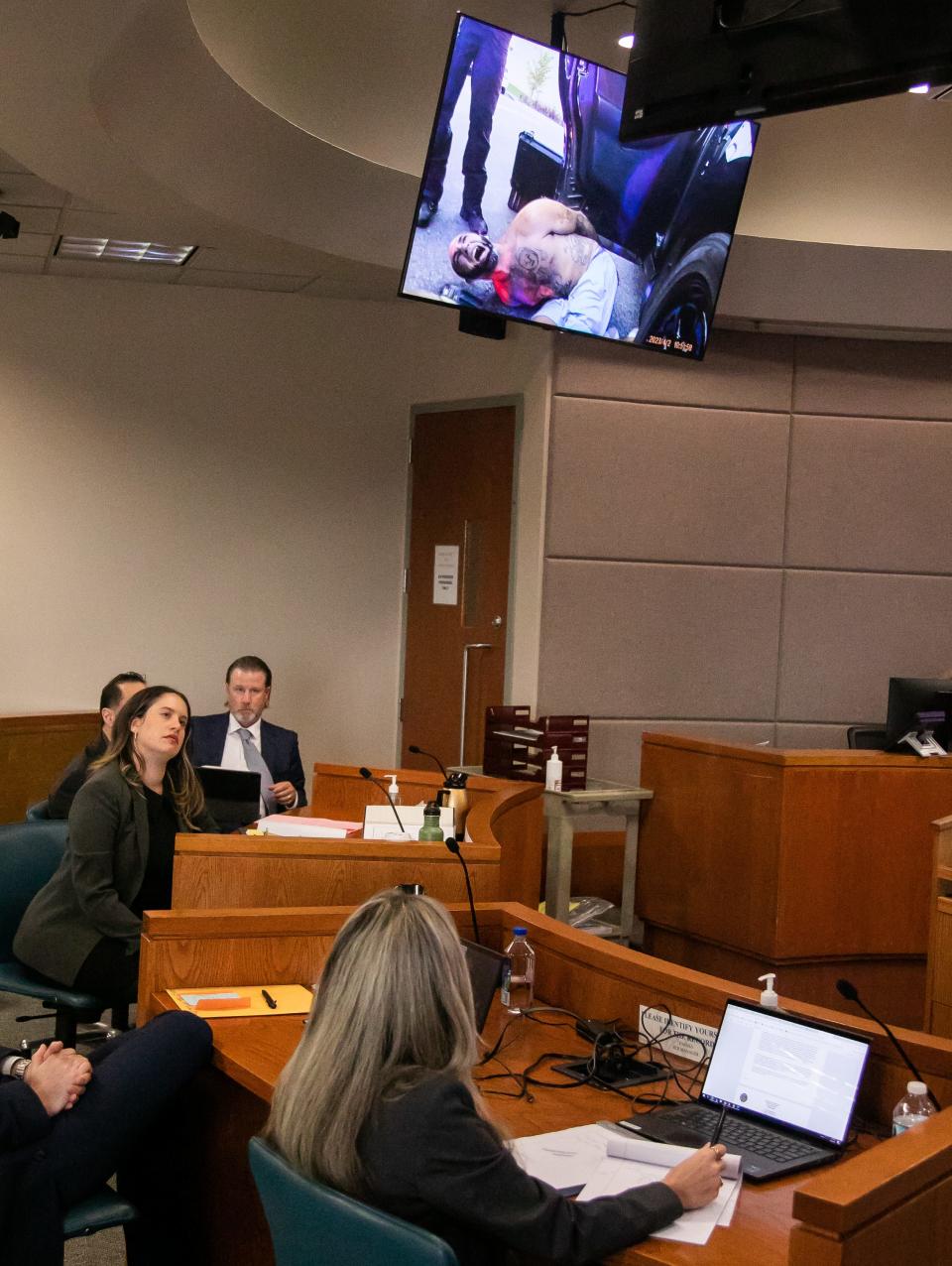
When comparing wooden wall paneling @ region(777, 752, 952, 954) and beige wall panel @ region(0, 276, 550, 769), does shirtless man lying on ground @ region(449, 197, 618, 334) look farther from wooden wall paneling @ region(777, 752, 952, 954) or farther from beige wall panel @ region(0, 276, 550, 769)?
wooden wall paneling @ region(777, 752, 952, 954)

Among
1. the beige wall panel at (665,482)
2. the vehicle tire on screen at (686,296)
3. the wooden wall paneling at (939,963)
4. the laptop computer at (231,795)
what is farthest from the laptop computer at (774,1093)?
the beige wall panel at (665,482)

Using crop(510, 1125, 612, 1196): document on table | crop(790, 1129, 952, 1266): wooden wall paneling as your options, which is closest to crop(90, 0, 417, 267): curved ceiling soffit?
crop(510, 1125, 612, 1196): document on table

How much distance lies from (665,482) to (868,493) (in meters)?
1.03

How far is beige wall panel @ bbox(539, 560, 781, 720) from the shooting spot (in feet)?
20.1

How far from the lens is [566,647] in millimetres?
6125

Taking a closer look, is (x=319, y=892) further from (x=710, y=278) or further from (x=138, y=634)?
(x=138, y=634)

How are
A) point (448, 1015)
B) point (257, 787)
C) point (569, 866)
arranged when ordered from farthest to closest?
point (569, 866) → point (257, 787) → point (448, 1015)

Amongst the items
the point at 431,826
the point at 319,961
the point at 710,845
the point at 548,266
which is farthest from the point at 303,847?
the point at 548,266

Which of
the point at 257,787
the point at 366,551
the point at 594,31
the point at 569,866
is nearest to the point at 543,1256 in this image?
the point at 257,787

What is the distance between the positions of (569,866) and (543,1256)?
343 cm

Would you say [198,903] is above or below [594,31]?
below

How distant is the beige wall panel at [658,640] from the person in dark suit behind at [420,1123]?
4.11 m

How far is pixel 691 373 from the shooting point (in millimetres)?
6250

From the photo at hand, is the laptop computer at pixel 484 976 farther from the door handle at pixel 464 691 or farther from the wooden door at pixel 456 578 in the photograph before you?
the door handle at pixel 464 691
